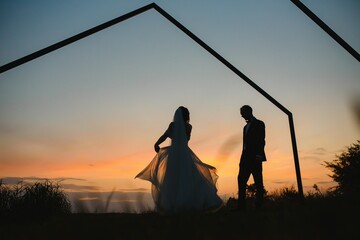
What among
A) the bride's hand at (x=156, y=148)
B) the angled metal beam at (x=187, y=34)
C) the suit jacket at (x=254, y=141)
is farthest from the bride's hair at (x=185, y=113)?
the suit jacket at (x=254, y=141)

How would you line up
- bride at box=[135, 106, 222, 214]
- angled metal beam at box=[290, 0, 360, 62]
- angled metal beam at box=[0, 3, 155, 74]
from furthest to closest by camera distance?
1. bride at box=[135, 106, 222, 214]
2. angled metal beam at box=[0, 3, 155, 74]
3. angled metal beam at box=[290, 0, 360, 62]

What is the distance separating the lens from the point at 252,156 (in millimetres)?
8859

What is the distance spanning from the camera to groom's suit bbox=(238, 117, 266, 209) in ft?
28.8

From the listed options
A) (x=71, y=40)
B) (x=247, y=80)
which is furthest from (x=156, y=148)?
(x=71, y=40)

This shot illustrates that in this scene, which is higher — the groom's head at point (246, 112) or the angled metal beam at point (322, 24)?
→ the groom's head at point (246, 112)

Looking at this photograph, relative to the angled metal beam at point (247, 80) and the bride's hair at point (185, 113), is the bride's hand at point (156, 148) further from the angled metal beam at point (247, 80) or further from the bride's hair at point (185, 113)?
the angled metal beam at point (247, 80)

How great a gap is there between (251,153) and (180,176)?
2.22 metres

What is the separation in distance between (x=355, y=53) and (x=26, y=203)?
357 inches

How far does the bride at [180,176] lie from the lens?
23.8 feet

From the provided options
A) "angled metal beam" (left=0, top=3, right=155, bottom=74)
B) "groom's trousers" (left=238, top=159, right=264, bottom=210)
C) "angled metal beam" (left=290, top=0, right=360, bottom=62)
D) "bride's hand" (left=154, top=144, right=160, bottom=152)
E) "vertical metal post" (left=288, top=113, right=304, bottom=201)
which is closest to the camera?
"angled metal beam" (left=290, top=0, right=360, bottom=62)

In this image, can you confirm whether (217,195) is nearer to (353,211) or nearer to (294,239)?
(353,211)

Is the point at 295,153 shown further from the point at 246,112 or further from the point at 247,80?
the point at 247,80

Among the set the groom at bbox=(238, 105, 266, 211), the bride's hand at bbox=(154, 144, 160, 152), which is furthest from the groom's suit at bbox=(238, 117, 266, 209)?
the bride's hand at bbox=(154, 144, 160, 152)

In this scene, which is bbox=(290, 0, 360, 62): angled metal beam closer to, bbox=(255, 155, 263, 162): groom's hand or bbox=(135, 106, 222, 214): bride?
bbox=(135, 106, 222, 214): bride
